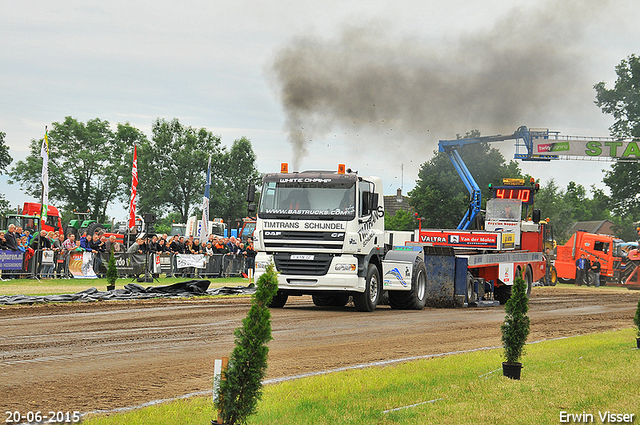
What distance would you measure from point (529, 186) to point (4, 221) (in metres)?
27.3

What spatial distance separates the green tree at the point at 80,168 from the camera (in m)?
74.5

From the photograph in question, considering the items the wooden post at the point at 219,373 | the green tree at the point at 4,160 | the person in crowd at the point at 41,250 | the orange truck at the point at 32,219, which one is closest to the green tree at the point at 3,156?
the green tree at the point at 4,160

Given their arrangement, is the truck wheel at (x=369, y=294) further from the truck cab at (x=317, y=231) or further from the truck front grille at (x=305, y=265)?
the truck front grille at (x=305, y=265)

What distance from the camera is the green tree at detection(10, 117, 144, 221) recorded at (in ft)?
244

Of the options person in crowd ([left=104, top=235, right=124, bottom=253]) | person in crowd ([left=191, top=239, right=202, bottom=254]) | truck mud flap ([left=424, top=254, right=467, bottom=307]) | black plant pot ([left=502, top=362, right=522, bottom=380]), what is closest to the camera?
black plant pot ([left=502, top=362, right=522, bottom=380])

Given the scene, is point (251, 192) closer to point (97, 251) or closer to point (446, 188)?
point (97, 251)

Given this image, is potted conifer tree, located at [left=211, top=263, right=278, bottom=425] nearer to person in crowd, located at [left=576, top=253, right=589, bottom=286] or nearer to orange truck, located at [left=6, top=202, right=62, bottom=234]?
orange truck, located at [left=6, top=202, right=62, bottom=234]

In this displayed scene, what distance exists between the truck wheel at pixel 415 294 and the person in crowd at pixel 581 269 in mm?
22272

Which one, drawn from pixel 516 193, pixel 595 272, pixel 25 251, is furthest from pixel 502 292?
pixel 595 272

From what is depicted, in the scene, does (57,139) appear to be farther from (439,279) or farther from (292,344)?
(292,344)

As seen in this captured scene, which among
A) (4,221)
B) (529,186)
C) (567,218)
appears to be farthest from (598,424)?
(567,218)

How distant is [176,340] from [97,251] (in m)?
15.7

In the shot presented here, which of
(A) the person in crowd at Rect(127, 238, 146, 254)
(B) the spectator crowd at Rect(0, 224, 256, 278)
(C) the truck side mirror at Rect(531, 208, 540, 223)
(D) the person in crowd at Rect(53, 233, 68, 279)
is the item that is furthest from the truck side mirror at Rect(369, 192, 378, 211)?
(D) the person in crowd at Rect(53, 233, 68, 279)

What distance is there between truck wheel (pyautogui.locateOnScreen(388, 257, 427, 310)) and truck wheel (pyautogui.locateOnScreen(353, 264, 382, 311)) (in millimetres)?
1117
